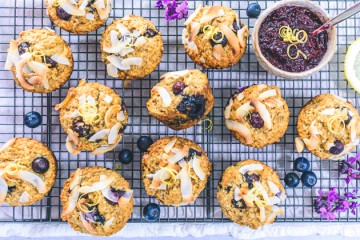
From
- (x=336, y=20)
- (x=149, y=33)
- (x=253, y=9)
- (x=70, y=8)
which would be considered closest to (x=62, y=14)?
(x=70, y=8)

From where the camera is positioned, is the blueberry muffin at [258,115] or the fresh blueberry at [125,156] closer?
the blueberry muffin at [258,115]

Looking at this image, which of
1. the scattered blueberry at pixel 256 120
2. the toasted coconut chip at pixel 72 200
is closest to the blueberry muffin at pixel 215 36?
the scattered blueberry at pixel 256 120

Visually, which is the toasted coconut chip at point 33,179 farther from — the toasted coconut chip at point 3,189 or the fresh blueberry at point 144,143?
the fresh blueberry at point 144,143

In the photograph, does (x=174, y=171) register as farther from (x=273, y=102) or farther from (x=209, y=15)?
(x=209, y=15)

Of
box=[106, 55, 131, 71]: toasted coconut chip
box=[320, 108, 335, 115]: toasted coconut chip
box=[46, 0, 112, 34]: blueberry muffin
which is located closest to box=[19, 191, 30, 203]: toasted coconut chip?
A: box=[106, 55, 131, 71]: toasted coconut chip

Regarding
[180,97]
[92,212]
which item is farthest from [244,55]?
[92,212]
